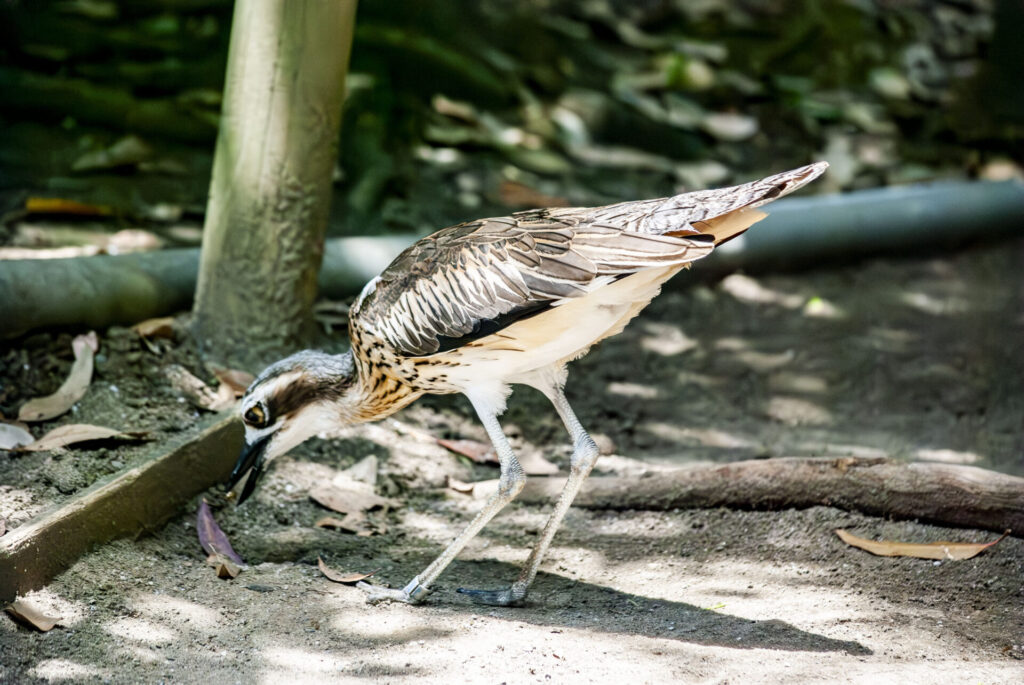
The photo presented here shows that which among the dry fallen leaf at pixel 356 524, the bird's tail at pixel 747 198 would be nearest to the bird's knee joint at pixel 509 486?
the dry fallen leaf at pixel 356 524

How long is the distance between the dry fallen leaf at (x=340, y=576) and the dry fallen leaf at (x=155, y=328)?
1.57 meters

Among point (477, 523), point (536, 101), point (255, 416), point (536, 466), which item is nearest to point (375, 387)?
point (255, 416)

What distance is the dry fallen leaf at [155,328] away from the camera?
4.58 meters

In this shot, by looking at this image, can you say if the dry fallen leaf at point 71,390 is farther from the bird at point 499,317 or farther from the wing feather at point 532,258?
the wing feather at point 532,258

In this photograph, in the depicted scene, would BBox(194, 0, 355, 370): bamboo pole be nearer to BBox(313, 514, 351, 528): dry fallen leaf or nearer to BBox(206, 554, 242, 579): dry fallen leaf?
BBox(313, 514, 351, 528): dry fallen leaf

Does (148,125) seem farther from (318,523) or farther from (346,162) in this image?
(318,523)

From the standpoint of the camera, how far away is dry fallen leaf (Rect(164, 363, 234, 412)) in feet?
14.5

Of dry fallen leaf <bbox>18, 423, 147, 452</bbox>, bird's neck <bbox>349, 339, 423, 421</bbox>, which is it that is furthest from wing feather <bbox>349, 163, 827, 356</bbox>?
dry fallen leaf <bbox>18, 423, 147, 452</bbox>

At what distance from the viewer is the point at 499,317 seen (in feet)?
11.3

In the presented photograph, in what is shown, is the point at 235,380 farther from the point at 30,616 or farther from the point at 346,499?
the point at 30,616

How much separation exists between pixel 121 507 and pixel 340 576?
80 cm

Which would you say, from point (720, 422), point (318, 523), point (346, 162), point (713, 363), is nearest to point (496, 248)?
point (318, 523)

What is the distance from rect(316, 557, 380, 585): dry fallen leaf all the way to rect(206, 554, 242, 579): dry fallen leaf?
30 cm

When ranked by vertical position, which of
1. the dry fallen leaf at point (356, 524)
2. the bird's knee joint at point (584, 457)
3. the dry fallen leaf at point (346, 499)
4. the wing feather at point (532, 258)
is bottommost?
the dry fallen leaf at point (356, 524)
